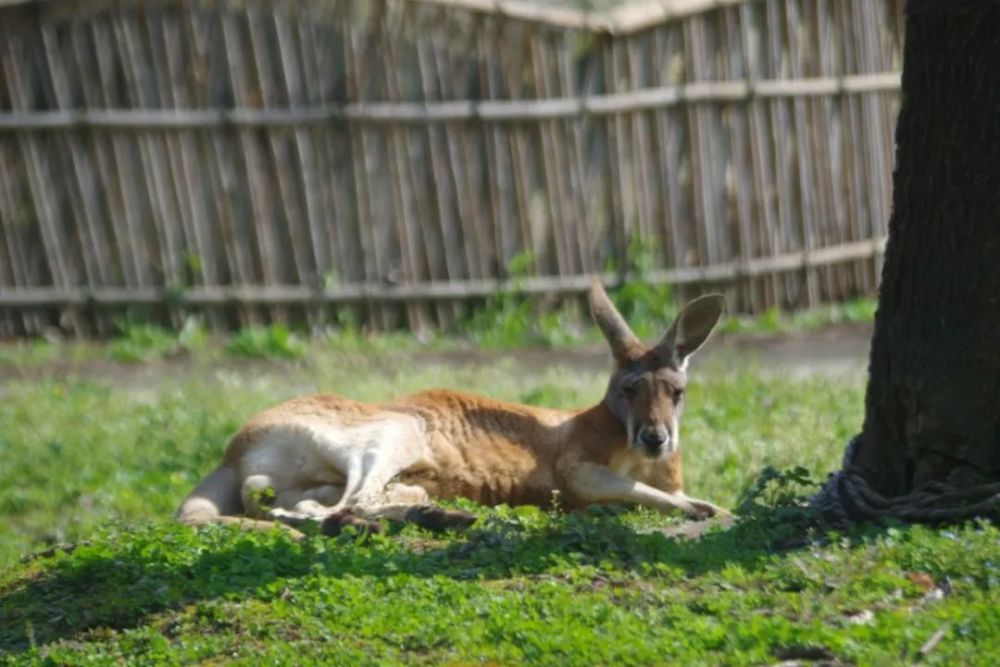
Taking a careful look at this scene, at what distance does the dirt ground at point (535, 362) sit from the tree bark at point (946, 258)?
5.40m

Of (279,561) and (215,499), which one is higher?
(279,561)

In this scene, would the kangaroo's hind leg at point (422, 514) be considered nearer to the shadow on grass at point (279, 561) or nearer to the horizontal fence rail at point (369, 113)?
the shadow on grass at point (279, 561)

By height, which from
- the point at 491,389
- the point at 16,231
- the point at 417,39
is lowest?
the point at 491,389

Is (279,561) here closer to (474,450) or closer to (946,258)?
(474,450)

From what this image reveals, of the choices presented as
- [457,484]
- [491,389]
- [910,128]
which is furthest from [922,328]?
[491,389]

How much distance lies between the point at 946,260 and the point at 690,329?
7.04ft

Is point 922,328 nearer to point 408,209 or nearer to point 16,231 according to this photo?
point 408,209

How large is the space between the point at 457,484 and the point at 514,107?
6.17 metres

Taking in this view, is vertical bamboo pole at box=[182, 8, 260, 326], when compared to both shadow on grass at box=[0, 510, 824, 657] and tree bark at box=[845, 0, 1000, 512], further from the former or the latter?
tree bark at box=[845, 0, 1000, 512]

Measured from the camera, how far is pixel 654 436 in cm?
837

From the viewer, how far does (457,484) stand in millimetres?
8609

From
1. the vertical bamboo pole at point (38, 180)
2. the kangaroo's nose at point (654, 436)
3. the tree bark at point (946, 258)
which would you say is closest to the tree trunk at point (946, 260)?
the tree bark at point (946, 258)

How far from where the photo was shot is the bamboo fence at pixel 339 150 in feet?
45.9

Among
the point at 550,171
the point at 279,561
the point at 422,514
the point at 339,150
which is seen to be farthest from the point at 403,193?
the point at 279,561
